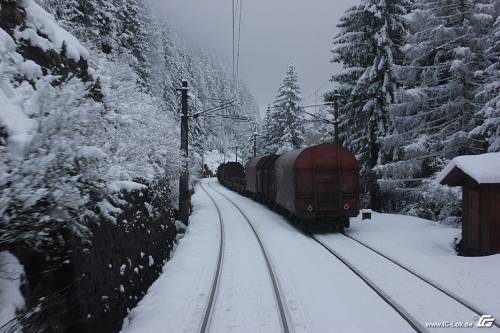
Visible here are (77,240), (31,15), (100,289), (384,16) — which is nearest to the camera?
(77,240)

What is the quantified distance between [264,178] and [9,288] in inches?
820

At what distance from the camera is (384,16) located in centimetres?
2117

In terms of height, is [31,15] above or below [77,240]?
above

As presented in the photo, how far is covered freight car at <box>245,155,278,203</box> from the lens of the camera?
2214 cm

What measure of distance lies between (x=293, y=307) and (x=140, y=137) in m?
6.31

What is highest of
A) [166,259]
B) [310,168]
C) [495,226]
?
[310,168]

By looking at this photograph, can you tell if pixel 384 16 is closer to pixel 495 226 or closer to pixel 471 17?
pixel 471 17

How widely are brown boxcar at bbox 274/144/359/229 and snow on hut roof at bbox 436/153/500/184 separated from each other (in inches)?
198

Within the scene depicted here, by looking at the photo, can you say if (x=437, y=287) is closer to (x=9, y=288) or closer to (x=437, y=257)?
(x=437, y=257)

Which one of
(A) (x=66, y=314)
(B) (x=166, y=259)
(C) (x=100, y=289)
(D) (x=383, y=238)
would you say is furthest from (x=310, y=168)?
(A) (x=66, y=314)

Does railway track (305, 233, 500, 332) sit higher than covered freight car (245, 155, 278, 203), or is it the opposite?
covered freight car (245, 155, 278, 203)

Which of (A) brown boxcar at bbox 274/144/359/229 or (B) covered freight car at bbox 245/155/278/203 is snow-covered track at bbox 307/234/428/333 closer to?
(A) brown boxcar at bbox 274/144/359/229

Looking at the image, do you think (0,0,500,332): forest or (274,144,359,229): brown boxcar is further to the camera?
(274,144,359,229): brown boxcar

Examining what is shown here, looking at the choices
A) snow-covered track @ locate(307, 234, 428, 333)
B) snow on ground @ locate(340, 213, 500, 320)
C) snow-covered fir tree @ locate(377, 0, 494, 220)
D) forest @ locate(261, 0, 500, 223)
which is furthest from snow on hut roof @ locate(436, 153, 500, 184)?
snow-covered fir tree @ locate(377, 0, 494, 220)
